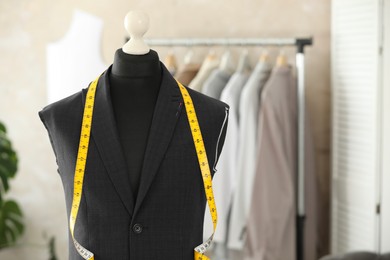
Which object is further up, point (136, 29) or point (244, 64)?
point (136, 29)

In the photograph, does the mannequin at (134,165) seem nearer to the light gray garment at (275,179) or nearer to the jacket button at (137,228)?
the jacket button at (137,228)

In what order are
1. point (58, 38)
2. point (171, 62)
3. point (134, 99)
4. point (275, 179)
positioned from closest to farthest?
point (134, 99)
point (275, 179)
point (171, 62)
point (58, 38)

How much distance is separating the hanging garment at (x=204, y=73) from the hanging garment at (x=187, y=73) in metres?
0.04

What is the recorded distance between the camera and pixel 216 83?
11.1 feet

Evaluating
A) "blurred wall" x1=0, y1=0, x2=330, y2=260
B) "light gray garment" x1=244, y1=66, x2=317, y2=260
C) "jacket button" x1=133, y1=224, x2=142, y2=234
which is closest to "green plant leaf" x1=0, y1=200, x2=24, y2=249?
"blurred wall" x1=0, y1=0, x2=330, y2=260

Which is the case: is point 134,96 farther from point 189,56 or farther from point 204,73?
point 189,56

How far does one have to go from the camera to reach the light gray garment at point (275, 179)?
10.8 ft

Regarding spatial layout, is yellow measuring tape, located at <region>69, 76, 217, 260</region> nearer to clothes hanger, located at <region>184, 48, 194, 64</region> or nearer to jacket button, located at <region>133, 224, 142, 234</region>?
jacket button, located at <region>133, 224, 142, 234</region>

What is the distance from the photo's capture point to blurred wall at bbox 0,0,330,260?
12.5 feet

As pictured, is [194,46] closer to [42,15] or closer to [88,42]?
[88,42]

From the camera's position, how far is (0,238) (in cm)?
402

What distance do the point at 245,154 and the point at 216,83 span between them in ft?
1.31

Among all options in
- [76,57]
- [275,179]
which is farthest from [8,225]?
[275,179]

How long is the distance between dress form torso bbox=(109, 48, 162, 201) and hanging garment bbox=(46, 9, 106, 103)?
7.48 ft
